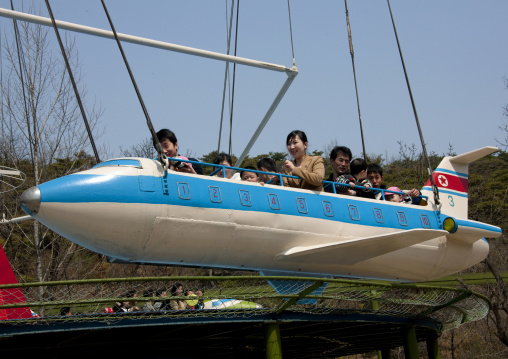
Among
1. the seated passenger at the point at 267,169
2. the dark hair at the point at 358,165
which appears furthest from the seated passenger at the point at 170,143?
the dark hair at the point at 358,165

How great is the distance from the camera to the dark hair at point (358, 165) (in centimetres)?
1481

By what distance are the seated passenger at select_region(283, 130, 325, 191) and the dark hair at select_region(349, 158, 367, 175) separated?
1550 millimetres

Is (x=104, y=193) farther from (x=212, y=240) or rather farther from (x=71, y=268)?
(x=71, y=268)

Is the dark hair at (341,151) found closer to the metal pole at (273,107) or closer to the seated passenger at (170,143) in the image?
the metal pole at (273,107)

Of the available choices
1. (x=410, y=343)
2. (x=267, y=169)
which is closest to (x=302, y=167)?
(x=267, y=169)

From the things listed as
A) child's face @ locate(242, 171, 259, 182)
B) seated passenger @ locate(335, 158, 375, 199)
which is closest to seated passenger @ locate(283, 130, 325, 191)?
child's face @ locate(242, 171, 259, 182)

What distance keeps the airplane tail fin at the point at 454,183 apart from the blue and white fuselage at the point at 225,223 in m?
1.96

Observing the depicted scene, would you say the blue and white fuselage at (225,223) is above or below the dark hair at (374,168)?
below

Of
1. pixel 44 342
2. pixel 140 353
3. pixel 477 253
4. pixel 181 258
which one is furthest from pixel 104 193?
pixel 477 253

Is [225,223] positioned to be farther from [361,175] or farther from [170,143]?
[361,175]

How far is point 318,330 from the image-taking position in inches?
576

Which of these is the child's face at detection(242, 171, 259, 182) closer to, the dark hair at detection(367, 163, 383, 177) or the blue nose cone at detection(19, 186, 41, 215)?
the dark hair at detection(367, 163, 383, 177)

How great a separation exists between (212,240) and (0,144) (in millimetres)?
13241

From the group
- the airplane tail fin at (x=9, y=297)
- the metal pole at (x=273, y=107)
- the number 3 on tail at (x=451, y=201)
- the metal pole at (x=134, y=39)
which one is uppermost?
the metal pole at (x=134, y=39)
